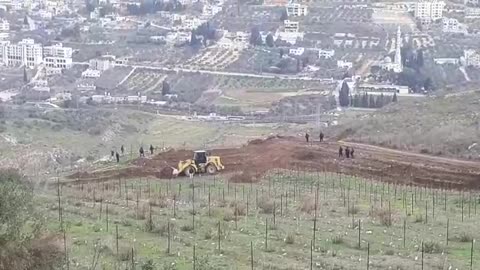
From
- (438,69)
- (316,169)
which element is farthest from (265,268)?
(438,69)

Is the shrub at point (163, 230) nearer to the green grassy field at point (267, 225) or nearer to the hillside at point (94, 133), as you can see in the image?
the green grassy field at point (267, 225)

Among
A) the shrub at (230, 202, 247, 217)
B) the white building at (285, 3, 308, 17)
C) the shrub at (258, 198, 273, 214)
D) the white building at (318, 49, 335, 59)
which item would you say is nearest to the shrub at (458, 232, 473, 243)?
the shrub at (258, 198, 273, 214)

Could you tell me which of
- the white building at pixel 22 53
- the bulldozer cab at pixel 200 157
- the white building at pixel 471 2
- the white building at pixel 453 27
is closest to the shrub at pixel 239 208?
the bulldozer cab at pixel 200 157

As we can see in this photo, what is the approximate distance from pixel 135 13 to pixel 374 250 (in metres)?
108

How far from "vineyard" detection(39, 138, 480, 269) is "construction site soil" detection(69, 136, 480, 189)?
956 mm

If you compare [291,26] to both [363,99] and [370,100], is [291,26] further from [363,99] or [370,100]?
[363,99]

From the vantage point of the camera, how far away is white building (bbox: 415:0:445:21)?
342 ft

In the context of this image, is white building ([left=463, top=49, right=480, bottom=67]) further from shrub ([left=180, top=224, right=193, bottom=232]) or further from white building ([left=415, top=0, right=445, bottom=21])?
shrub ([left=180, top=224, right=193, bottom=232])

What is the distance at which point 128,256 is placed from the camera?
537 inches

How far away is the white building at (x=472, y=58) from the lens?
76.5 metres

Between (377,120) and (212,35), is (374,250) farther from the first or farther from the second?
(212,35)

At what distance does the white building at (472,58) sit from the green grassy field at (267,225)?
55065mm

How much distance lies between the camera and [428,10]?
10538cm

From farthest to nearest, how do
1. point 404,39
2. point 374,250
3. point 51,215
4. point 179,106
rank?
point 404,39 < point 179,106 < point 51,215 < point 374,250
